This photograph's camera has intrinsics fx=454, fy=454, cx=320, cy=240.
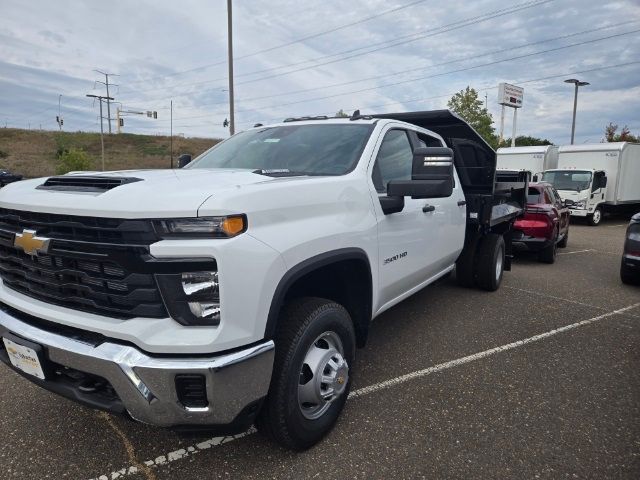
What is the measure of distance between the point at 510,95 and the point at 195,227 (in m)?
38.2

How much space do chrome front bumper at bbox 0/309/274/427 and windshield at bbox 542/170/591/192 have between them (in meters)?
16.7

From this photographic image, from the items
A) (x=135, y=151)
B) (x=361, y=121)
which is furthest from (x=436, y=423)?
(x=135, y=151)

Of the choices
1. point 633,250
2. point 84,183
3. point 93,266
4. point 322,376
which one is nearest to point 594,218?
point 633,250

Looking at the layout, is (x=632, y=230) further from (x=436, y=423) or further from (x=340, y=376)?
(x=340, y=376)

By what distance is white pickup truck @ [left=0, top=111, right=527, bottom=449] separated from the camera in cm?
194

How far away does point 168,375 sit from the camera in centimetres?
189

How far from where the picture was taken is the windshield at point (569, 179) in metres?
16.0

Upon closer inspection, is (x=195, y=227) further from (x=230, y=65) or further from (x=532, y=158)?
(x=532, y=158)

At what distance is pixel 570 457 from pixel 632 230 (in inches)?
193

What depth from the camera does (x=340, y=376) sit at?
268 cm

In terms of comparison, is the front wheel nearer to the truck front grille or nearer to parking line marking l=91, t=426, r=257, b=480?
parking line marking l=91, t=426, r=257, b=480

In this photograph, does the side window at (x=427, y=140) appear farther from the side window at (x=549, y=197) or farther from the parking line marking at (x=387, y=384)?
the side window at (x=549, y=197)

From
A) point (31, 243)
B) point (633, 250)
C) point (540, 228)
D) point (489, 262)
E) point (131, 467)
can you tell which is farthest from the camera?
point (540, 228)

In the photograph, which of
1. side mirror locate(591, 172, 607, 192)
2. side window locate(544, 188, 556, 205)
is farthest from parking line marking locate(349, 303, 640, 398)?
side mirror locate(591, 172, 607, 192)
